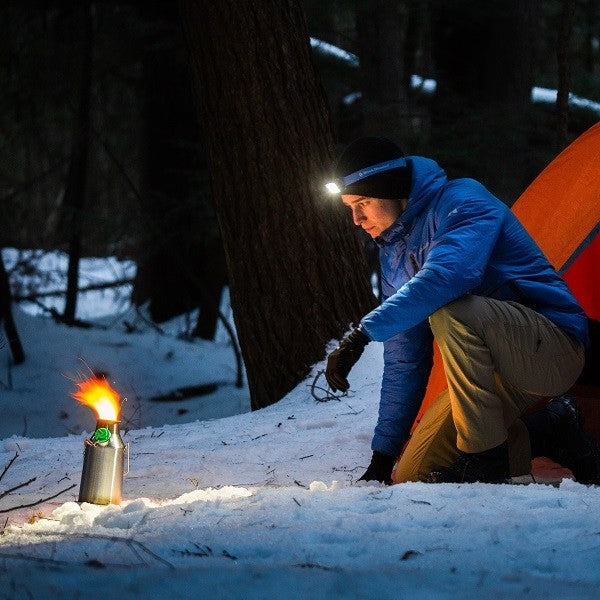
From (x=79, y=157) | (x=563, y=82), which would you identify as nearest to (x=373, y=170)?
(x=563, y=82)

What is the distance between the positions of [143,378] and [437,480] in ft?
20.6

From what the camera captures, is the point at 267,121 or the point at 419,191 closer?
the point at 419,191

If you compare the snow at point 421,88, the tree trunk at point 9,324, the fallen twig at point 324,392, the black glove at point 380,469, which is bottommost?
the tree trunk at point 9,324

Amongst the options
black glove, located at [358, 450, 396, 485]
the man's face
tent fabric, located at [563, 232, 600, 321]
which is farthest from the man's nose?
tent fabric, located at [563, 232, 600, 321]

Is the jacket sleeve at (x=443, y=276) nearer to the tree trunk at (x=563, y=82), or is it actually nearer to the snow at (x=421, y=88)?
the tree trunk at (x=563, y=82)

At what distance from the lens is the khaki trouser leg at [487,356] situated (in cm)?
361

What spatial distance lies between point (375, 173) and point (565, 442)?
1.37 metres

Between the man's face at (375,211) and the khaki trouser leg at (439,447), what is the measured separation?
2.49ft

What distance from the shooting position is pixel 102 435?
142 inches

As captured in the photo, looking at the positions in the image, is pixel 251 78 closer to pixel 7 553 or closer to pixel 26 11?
pixel 7 553

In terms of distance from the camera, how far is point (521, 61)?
1089 cm

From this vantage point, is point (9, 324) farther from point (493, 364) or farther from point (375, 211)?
point (493, 364)

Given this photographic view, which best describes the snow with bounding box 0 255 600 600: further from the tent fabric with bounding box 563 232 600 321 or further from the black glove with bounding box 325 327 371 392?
the tent fabric with bounding box 563 232 600 321

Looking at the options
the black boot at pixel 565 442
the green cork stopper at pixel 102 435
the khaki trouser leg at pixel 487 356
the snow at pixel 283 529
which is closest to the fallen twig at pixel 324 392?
the snow at pixel 283 529
